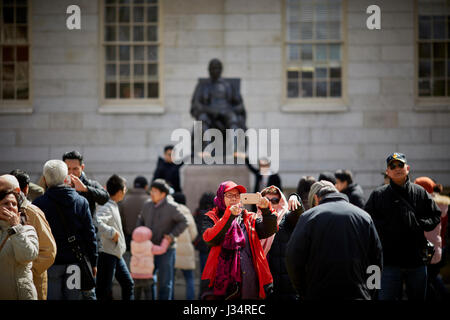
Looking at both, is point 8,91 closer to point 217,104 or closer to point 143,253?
point 217,104

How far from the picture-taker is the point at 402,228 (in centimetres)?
639

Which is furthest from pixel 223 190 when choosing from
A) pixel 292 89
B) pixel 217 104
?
pixel 292 89

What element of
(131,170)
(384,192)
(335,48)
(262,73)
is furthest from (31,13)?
(384,192)

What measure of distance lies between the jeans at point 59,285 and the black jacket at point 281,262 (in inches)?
74.6

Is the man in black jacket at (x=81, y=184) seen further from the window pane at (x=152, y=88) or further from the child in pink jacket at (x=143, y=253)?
the window pane at (x=152, y=88)

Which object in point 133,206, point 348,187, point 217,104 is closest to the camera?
point 348,187

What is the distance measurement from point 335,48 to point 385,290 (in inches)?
409

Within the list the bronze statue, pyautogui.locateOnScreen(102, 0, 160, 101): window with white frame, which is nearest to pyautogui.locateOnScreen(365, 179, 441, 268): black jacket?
the bronze statue

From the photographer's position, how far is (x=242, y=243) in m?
5.47

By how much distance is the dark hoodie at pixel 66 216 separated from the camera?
6.07 meters

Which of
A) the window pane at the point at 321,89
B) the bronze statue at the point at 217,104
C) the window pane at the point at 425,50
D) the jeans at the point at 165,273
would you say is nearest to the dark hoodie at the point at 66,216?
the jeans at the point at 165,273

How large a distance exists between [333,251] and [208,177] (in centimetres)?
760

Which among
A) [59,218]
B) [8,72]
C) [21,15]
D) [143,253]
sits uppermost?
[21,15]
